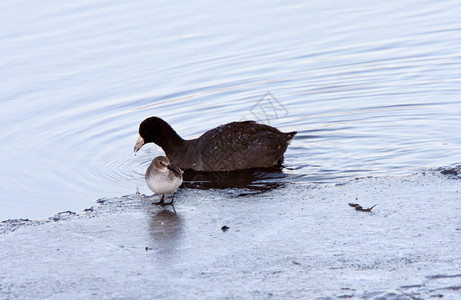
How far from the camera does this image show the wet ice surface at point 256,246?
5.41 meters

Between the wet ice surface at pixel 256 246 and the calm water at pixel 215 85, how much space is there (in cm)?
120

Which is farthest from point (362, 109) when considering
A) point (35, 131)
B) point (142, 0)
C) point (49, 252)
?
point (142, 0)

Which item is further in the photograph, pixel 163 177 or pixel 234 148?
pixel 234 148

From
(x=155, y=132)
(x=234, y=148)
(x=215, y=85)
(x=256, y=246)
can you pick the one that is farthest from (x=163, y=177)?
(x=215, y=85)

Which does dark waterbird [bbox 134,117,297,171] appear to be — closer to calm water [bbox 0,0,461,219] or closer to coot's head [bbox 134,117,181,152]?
coot's head [bbox 134,117,181,152]

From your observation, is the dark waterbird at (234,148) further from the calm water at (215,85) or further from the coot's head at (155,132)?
the calm water at (215,85)

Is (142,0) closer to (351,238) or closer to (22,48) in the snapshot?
(22,48)

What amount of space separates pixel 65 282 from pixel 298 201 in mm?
2874

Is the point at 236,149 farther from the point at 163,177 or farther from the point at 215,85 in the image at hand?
the point at 215,85

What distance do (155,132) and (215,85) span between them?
11.2 feet

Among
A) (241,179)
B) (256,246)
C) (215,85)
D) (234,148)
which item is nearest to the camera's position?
(256,246)

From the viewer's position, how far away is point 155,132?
10016 mm

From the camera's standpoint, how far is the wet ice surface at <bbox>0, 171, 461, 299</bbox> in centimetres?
541

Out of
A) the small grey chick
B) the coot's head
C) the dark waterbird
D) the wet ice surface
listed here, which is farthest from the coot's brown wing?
the small grey chick
